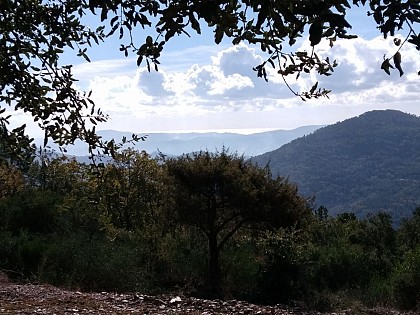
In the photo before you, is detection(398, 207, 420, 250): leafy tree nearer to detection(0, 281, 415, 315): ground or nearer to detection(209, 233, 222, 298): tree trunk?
detection(209, 233, 222, 298): tree trunk

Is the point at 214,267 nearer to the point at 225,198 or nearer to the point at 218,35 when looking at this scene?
the point at 225,198

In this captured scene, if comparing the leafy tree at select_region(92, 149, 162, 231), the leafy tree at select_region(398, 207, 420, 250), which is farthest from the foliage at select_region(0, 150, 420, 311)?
the leafy tree at select_region(398, 207, 420, 250)

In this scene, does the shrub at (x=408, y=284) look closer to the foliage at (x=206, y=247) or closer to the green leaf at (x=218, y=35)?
the foliage at (x=206, y=247)

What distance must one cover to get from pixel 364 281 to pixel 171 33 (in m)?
14.5

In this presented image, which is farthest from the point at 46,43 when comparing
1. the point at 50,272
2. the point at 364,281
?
the point at 364,281

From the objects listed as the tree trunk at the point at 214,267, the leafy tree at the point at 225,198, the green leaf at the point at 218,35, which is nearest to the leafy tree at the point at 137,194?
the leafy tree at the point at 225,198

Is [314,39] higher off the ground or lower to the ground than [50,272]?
higher

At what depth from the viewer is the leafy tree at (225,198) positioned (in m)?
15.0

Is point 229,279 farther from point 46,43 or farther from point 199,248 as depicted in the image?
Answer: point 46,43

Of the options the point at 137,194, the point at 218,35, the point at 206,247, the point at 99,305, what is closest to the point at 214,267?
the point at 206,247

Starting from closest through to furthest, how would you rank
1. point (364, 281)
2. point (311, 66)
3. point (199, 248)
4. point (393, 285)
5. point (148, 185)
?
1. point (311, 66)
2. point (393, 285)
3. point (364, 281)
4. point (199, 248)
5. point (148, 185)

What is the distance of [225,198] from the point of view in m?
15.3

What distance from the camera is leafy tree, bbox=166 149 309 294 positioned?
49.3 feet

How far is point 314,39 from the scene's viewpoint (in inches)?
65.0
